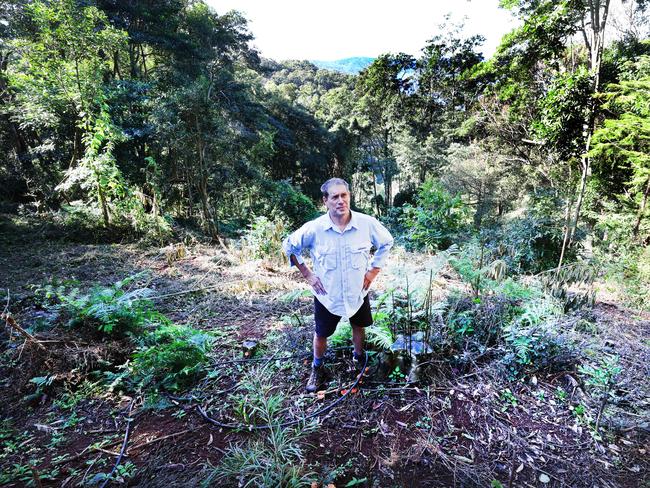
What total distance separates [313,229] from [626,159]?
887 cm

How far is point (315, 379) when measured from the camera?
2395 mm

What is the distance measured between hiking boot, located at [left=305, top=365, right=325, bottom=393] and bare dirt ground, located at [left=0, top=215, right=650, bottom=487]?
63 mm

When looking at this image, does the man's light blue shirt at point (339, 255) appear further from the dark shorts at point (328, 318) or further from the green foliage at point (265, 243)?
the green foliage at point (265, 243)

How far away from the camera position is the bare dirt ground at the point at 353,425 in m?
1.71

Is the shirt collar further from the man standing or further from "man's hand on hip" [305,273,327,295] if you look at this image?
"man's hand on hip" [305,273,327,295]

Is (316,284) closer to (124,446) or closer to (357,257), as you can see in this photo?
(357,257)

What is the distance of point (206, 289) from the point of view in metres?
4.47

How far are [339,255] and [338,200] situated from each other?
377 millimetres

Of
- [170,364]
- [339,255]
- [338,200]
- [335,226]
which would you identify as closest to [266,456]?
[170,364]

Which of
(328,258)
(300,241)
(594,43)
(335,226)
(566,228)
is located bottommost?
(566,228)

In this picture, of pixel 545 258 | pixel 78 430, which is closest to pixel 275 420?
pixel 78 430

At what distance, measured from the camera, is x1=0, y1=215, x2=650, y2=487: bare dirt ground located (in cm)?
171

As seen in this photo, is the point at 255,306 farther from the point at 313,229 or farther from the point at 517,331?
the point at 517,331

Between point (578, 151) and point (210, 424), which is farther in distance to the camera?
point (578, 151)
